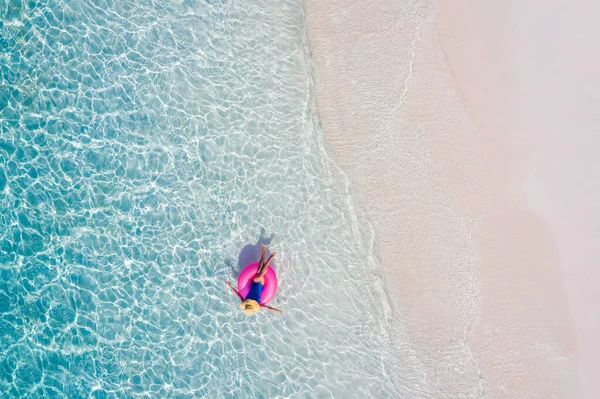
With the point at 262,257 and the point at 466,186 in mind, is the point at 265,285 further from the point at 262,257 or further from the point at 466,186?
the point at 466,186

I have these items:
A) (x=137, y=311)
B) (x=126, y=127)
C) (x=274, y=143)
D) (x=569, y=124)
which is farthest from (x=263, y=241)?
(x=569, y=124)

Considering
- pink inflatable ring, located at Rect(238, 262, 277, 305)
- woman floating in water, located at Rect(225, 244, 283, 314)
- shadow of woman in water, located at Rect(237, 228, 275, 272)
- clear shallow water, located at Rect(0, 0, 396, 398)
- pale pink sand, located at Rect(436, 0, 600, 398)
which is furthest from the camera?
shadow of woman in water, located at Rect(237, 228, 275, 272)

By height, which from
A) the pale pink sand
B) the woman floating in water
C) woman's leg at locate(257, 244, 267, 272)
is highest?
the pale pink sand

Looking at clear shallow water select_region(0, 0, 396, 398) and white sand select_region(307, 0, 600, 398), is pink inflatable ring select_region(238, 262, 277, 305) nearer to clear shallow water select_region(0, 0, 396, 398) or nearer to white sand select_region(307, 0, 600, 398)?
clear shallow water select_region(0, 0, 396, 398)

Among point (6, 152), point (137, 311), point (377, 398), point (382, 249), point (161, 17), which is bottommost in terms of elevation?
point (377, 398)

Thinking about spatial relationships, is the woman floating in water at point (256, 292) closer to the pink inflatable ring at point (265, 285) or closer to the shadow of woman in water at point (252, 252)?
the pink inflatable ring at point (265, 285)

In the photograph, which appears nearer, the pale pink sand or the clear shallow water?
the clear shallow water

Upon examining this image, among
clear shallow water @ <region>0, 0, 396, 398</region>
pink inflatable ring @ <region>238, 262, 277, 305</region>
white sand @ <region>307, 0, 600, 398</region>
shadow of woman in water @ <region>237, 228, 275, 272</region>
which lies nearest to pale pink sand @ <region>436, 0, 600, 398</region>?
white sand @ <region>307, 0, 600, 398</region>

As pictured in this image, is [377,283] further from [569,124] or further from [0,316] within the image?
[0,316]

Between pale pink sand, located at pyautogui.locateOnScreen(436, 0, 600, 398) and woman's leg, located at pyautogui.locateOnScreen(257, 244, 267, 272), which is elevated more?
pale pink sand, located at pyautogui.locateOnScreen(436, 0, 600, 398)
